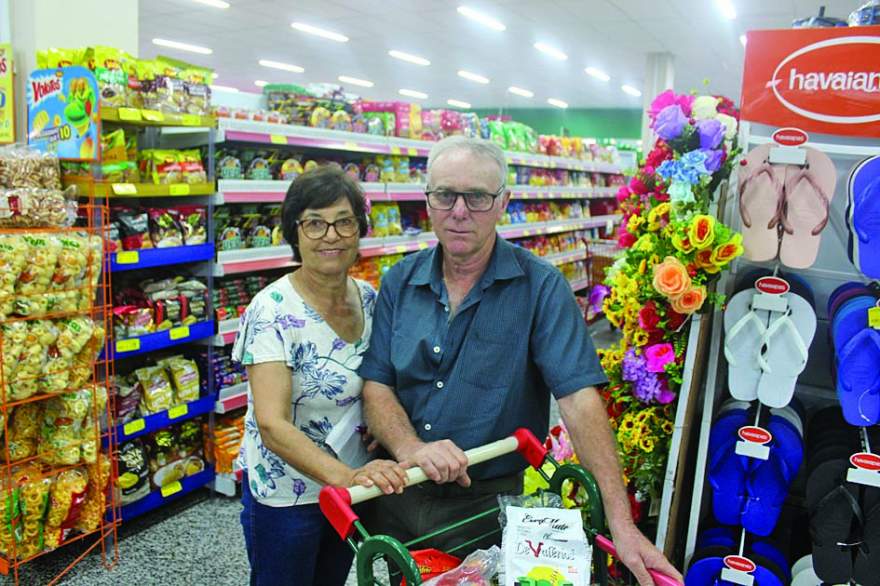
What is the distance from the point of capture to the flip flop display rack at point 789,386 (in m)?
2.12

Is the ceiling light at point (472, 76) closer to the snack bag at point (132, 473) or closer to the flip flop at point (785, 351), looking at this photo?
the snack bag at point (132, 473)

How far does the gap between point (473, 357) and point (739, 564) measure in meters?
1.30

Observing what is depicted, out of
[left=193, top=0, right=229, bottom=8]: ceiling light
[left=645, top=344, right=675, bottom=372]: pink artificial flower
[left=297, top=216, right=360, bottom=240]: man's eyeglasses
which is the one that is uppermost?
[left=193, top=0, right=229, bottom=8]: ceiling light

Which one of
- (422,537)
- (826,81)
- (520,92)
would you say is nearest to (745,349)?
(826,81)

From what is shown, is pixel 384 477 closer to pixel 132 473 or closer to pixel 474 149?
pixel 474 149

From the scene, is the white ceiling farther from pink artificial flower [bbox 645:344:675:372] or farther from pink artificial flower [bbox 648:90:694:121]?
pink artificial flower [bbox 645:344:675:372]

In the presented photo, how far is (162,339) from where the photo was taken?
3.36 metres

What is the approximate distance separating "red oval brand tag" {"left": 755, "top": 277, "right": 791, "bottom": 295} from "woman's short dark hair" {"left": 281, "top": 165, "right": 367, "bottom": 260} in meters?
1.39

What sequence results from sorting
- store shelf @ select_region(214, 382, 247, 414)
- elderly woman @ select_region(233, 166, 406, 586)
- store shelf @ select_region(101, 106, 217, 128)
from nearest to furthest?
elderly woman @ select_region(233, 166, 406, 586) < store shelf @ select_region(101, 106, 217, 128) < store shelf @ select_region(214, 382, 247, 414)

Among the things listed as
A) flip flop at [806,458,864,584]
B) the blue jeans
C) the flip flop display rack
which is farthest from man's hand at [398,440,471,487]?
flip flop at [806,458,864,584]

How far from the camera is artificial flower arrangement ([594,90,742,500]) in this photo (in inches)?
87.7

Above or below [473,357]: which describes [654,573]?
below

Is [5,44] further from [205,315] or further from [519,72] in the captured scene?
[519,72]

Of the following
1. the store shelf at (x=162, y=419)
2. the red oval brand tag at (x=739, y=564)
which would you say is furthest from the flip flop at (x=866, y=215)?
the store shelf at (x=162, y=419)
